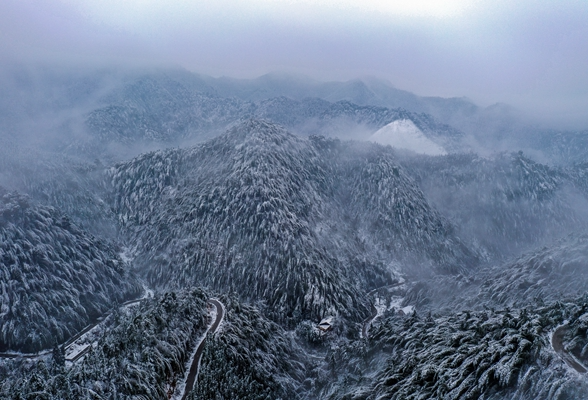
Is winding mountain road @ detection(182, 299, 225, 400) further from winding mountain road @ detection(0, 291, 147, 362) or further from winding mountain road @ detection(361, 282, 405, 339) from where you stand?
winding mountain road @ detection(361, 282, 405, 339)

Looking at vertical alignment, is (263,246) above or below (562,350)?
below

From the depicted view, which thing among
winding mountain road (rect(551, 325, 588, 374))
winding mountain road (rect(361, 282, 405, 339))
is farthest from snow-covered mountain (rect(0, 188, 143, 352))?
winding mountain road (rect(551, 325, 588, 374))

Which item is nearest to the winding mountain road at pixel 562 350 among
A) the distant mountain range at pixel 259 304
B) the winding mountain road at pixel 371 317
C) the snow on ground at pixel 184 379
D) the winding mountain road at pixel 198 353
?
the distant mountain range at pixel 259 304

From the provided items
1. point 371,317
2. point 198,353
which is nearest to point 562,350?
point 198,353

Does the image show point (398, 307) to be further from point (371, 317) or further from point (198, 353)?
point (198, 353)

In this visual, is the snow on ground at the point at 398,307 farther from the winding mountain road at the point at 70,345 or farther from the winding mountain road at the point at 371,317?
the winding mountain road at the point at 70,345

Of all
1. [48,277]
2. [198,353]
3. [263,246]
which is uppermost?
[198,353]
